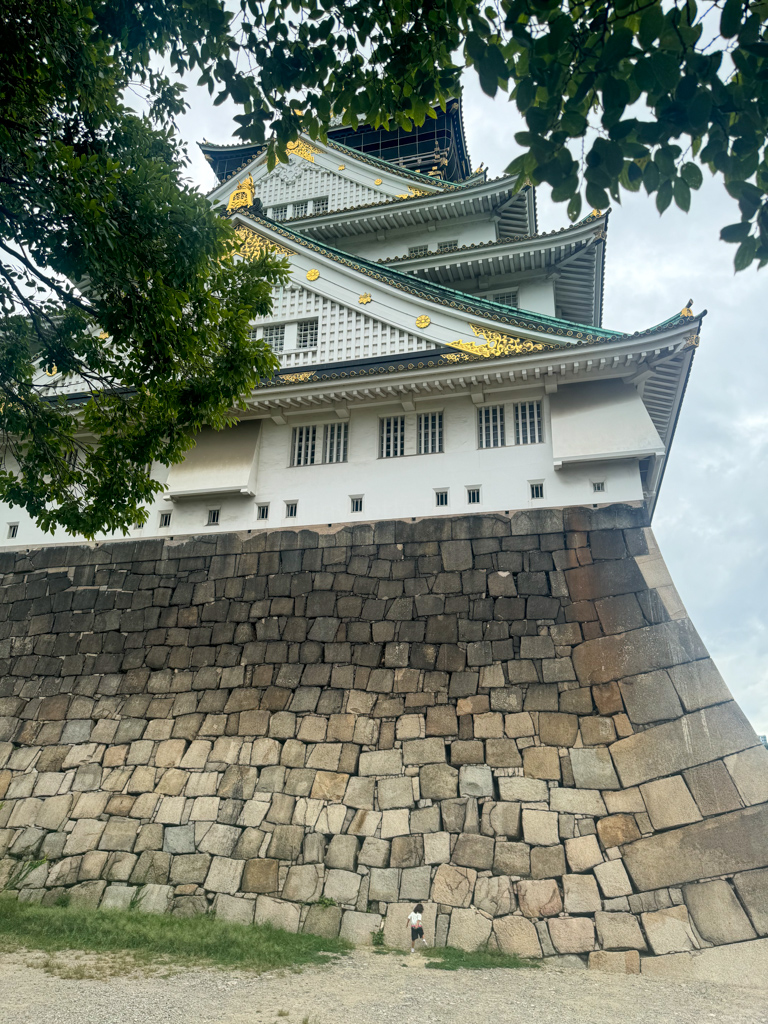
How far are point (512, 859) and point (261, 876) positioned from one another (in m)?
3.48

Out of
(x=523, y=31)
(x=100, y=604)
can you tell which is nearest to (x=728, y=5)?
(x=523, y=31)

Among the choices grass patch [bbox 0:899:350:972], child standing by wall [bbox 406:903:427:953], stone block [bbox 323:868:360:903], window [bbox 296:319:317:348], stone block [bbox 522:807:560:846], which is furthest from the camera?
window [bbox 296:319:317:348]

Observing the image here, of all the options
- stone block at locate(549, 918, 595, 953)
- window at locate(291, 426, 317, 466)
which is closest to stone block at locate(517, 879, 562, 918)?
stone block at locate(549, 918, 595, 953)

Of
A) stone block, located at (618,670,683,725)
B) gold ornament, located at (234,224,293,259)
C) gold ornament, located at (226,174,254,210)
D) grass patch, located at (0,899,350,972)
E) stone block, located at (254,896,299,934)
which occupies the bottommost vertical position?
grass patch, located at (0,899,350,972)

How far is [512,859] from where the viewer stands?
8.75m

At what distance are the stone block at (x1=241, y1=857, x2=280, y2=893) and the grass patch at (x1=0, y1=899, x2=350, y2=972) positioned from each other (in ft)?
1.65

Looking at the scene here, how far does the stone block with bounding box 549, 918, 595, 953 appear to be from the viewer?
26.4ft

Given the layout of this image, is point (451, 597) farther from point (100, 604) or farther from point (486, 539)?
point (100, 604)

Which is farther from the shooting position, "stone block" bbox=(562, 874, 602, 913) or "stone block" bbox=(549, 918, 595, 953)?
"stone block" bbox=(562, 874, 602, 913)

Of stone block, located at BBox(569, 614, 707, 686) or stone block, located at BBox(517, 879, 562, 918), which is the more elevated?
stone block, located at BBox(569, 614, 707, 686)

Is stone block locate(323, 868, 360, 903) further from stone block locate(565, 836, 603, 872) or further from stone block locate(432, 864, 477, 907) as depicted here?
stone block locate(565, 836, 603, 872)

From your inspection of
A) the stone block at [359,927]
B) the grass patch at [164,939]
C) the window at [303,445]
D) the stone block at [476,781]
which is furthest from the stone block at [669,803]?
the window at [303,445]

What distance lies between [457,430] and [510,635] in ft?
12.9

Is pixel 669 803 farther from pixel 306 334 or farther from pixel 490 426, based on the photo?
pixel 306 334
